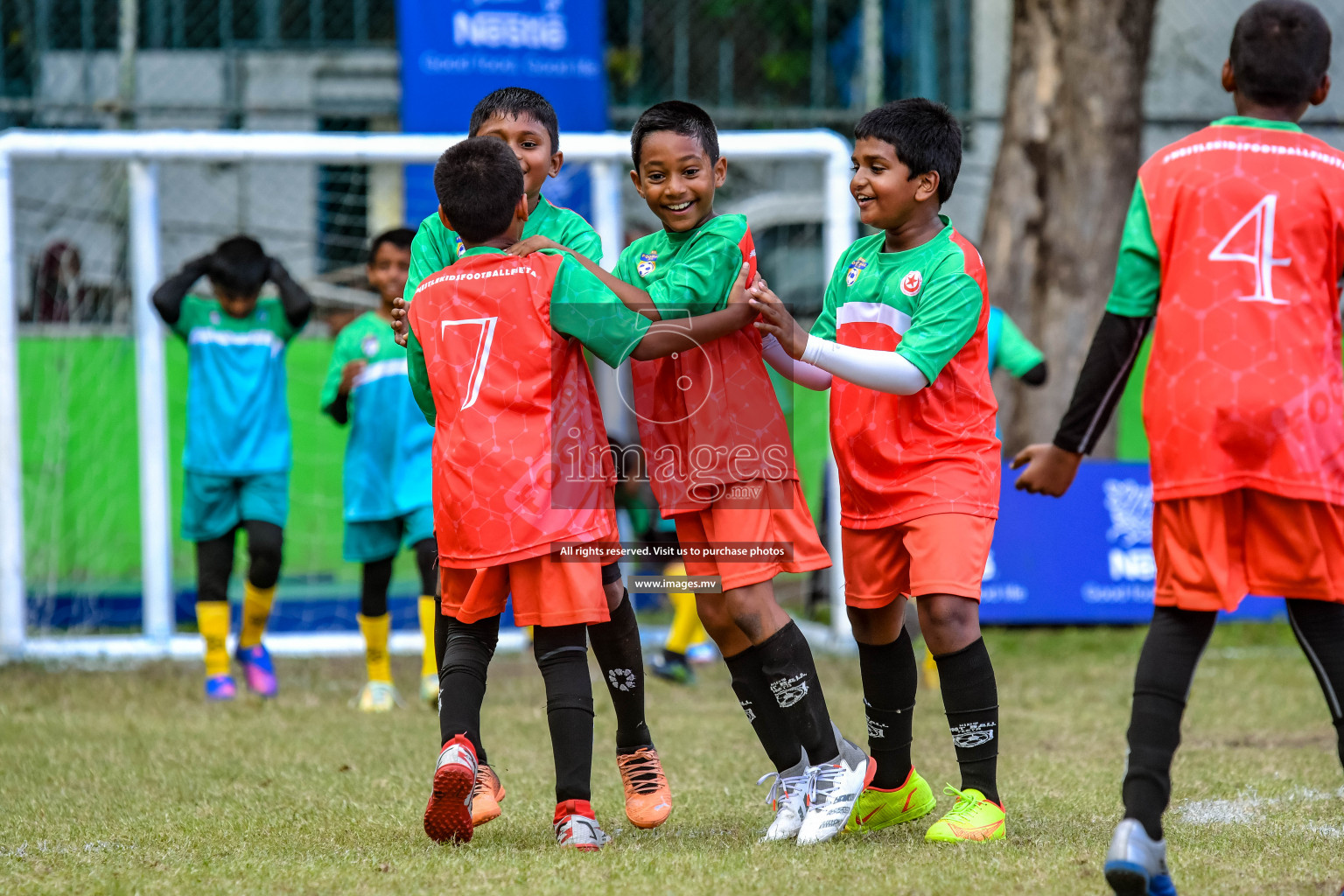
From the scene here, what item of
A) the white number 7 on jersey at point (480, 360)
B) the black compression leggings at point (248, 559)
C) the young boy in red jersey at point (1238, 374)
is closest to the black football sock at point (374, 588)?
the black compression leggings at point (248, 559)

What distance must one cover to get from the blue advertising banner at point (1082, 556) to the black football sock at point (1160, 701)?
4.77 metres

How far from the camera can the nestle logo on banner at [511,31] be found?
7.92 meters

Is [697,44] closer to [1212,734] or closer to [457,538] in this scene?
[1212,734]

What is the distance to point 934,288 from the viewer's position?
3176 mm

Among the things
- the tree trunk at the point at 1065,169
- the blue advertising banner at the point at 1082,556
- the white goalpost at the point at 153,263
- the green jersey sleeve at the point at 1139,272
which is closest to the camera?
the green jersey sleeve at the point at 1139,272

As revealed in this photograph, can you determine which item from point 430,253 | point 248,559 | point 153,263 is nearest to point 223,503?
point 248,559

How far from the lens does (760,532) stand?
3.24 m

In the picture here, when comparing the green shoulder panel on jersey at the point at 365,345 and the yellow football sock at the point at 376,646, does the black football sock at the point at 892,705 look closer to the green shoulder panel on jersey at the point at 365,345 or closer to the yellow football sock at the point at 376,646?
the yellow football sock at the point at 376,646

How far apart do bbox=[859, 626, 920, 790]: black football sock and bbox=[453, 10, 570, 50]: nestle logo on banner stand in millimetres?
5464

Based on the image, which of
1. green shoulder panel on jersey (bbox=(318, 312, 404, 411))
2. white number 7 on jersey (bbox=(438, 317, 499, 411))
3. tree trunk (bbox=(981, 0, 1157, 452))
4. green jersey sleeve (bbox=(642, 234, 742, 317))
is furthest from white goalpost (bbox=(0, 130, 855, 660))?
white number 7 on jersey (bbox=(438, 317, 499, 411))

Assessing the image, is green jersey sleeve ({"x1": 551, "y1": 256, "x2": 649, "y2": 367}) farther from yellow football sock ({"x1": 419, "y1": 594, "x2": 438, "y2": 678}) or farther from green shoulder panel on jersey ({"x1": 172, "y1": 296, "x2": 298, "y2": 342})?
green shoulder panel on jersey ({"x1": 172, "y1": 296, "x2": 298, "y2": 342})

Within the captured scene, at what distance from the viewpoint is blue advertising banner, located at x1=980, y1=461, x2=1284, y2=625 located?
7367 millimetres

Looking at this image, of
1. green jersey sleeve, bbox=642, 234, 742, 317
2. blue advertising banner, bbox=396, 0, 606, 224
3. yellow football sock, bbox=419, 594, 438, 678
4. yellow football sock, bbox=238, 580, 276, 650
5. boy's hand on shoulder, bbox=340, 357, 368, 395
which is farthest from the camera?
blue advertising banner, bbox=396, 0, 606, 224

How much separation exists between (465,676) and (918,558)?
1.05 m
